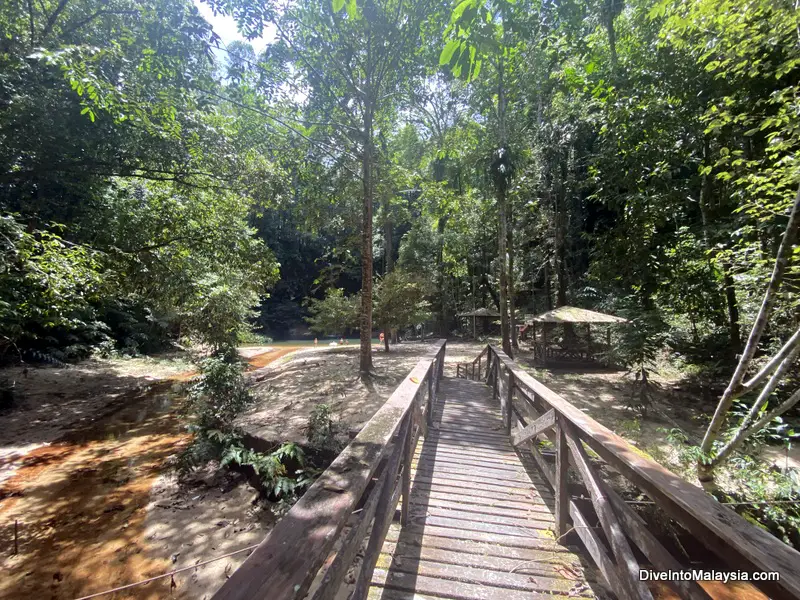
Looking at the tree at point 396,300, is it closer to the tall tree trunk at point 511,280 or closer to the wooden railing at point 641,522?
the tall tree trunk at point 511,280

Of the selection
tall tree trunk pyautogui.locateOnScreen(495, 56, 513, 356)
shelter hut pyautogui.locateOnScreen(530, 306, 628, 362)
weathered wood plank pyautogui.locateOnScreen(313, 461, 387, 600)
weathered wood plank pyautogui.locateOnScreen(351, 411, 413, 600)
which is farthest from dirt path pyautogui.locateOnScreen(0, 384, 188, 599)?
shelter hut pyautogui.locateOnScreen(530, 306, 628, 362)

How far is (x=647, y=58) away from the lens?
25.3 feet

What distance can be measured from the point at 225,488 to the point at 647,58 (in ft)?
37.1

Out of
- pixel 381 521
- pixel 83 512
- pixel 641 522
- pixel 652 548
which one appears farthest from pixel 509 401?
pixel 83 512

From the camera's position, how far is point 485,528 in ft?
9.04

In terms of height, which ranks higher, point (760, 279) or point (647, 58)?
point (647, 58)

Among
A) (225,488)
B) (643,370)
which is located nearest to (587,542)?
(225,488)

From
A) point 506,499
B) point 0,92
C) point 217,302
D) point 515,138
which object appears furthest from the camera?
point 515,138

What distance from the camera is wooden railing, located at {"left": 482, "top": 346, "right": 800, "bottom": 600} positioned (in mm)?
1158

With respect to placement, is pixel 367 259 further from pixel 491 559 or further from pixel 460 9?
pixel 491 559

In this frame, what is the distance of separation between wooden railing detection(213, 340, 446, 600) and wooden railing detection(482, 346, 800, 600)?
48.7 inches

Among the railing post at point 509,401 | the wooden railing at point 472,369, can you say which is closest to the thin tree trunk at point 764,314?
the railing post at point 509,401

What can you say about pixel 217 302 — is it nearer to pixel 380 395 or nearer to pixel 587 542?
pixel 380 395

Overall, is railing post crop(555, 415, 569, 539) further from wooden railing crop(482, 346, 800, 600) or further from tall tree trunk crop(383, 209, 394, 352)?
tall tree trunk crop(383, 209, 394, 352)
